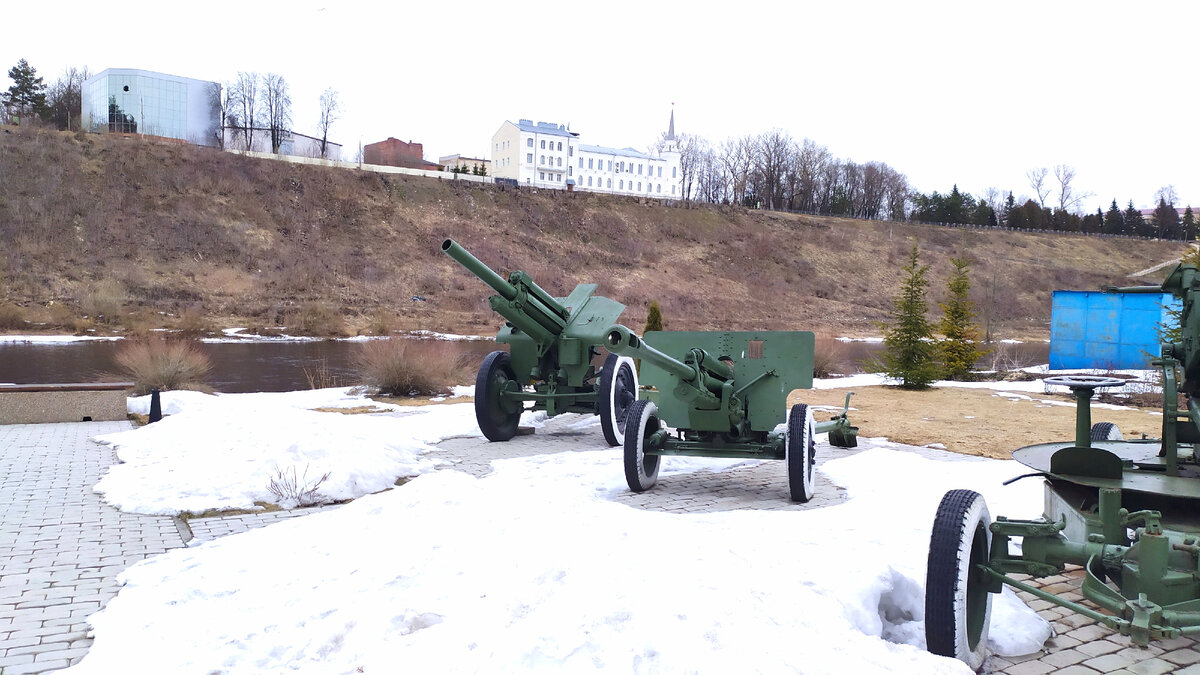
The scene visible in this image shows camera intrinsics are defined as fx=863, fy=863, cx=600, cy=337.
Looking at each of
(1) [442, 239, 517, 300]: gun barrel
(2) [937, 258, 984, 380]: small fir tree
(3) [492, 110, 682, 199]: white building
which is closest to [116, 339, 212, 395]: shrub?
(1) [442, 239, 517, 300]: gun barrel

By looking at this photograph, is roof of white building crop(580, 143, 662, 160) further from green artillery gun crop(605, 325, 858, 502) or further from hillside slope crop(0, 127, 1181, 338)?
green artillery gun crop(605, 325, 858, 502)

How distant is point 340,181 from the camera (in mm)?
60062

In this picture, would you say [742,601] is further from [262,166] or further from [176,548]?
[262,166]

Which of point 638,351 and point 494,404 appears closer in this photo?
point 638,351

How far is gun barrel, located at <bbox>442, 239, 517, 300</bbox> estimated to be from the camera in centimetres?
1008

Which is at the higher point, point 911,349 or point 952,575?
point 911,349

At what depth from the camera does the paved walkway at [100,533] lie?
421cm

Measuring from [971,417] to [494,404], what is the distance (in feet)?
26.0

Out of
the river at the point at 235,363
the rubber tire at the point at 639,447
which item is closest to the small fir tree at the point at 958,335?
the river at the point at 235,363

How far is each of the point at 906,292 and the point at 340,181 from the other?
158 feet

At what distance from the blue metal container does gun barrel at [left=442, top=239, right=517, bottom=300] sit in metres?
18.6

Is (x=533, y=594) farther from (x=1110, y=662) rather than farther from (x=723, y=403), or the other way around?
(x=723, y=403)

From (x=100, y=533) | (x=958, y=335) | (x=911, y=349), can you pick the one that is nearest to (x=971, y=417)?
(x=911, y=349)

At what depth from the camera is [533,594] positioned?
3.91 meters
